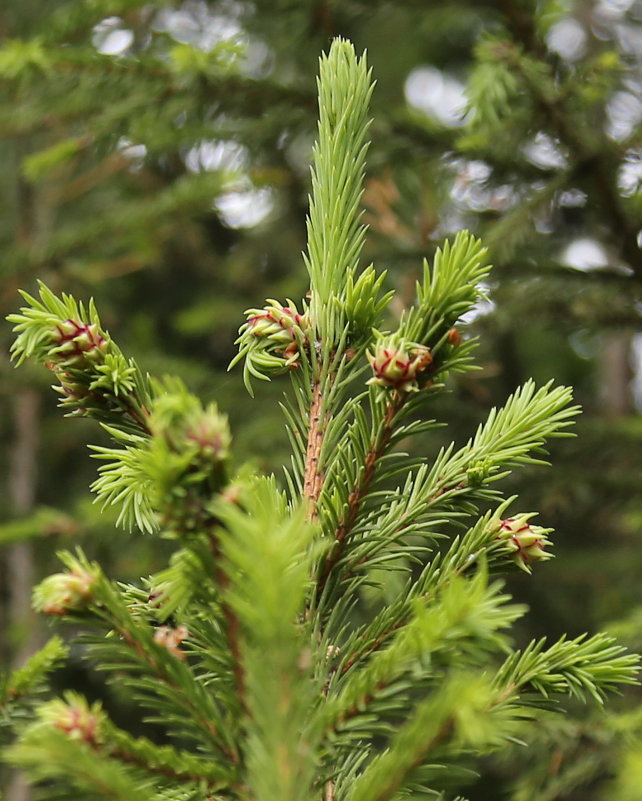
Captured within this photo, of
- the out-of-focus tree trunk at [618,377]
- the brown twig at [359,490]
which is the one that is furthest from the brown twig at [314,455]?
the out-of-focus tree trunk at [618,377]

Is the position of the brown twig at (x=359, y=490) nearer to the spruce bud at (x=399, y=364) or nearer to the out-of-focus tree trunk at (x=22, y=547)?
the spruce bud at (x=399, y=364)

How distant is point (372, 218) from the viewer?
2848 millimetres

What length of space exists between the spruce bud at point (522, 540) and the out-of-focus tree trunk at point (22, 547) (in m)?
2.38

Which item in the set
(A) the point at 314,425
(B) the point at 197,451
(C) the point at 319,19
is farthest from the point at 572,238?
(B) the point at 197,451

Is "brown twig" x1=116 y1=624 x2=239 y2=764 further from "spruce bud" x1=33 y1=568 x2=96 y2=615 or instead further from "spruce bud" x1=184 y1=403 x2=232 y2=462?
"spruce bud" x1=184 y1=403 x2=232 y2=462

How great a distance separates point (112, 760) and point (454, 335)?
0.40m

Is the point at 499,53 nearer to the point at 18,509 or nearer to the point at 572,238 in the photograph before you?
the point at 572,238

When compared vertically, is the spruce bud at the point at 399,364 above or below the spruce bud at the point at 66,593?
above

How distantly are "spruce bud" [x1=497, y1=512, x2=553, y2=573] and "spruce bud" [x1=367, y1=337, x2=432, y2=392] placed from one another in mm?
143

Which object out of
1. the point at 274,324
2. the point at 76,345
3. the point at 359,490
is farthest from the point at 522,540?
the point at 76,345

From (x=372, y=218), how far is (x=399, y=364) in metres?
2.28

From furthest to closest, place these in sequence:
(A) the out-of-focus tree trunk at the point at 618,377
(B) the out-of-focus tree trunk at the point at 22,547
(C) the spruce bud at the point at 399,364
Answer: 1. (A) the out-of-focus tree trunk at the point at 618,377
2. (B) the out-of-focus tree trunk at the point at 22,547
3. (C) the spruce bud at the point at 399,364

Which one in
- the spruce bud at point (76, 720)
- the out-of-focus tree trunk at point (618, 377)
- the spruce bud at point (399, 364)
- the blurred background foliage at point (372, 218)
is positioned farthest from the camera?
the out-of-focus tree trunk at point (618, 377)

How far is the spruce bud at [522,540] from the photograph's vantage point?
2.20ft
